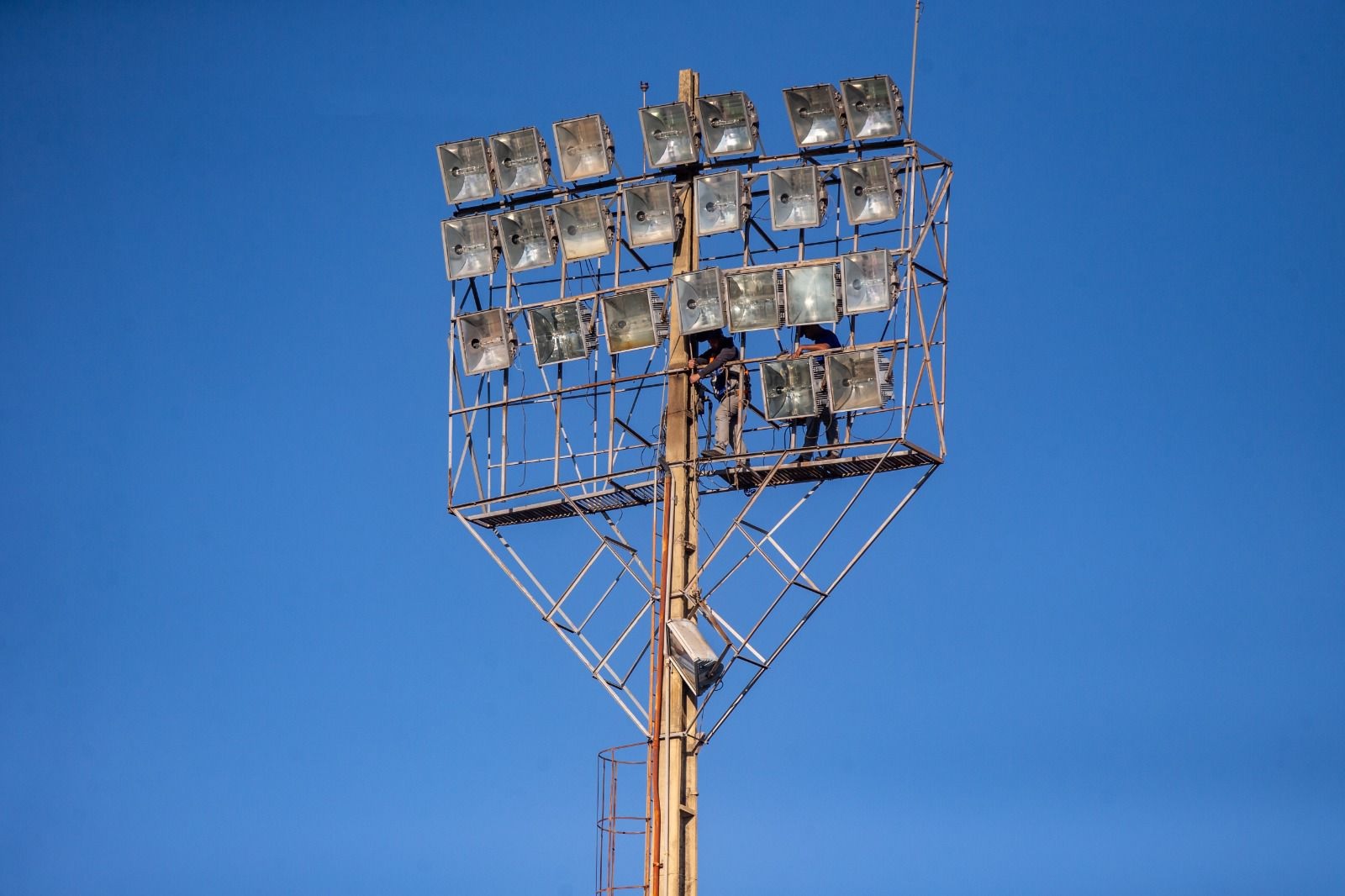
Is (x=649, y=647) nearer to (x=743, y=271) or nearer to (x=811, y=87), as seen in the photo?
(x=743, y=271)

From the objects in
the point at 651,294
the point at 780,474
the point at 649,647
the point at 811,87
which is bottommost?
the point at 649,647

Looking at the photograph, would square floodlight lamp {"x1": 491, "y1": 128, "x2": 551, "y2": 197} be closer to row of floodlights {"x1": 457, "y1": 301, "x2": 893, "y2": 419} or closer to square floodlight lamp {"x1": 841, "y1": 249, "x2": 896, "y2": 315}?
row of floodlights {"x1": 457, "y1": 301, "x2": 893, "y2": 419}

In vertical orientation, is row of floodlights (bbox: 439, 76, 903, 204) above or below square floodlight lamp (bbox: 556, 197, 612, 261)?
above

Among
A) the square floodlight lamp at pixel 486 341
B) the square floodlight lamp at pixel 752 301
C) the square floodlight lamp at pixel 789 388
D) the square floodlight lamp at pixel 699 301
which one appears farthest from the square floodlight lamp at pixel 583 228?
the square floodlight lamp at pixel 789 388

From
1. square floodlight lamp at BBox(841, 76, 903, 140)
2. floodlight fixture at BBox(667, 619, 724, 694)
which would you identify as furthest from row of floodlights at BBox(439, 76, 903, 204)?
floodlight fixture at BBox(667, 619, 724, 694)

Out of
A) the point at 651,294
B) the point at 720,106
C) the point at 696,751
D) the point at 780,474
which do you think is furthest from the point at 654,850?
the point at 720,106

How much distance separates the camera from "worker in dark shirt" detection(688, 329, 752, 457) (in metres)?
41.1

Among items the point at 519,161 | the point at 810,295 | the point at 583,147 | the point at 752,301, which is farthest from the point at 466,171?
the point at 810,295

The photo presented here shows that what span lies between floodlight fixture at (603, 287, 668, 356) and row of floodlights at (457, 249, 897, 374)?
0.05ft

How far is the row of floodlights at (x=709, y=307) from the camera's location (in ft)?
133

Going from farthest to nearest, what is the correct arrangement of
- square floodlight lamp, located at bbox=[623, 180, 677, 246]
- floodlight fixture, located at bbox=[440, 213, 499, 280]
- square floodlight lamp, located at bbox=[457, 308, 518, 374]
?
floodlight fixture, located at bbox=[440, 213, 499, 280] → square floodlight lamp, located at bbox=[457, 308, 518, 374] → square floodlight lamp, located at bbox=[623, 180, 677, 246]

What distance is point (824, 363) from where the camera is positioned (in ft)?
133

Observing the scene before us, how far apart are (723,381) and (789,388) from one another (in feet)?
4.44

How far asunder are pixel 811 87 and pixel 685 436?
602 cm
